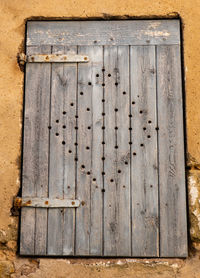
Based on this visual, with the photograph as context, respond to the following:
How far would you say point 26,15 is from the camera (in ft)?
9.25

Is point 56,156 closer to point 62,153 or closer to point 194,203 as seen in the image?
point 62,153

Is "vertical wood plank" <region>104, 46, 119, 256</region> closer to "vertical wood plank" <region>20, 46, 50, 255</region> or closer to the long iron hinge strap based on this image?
the long iron hinge strap

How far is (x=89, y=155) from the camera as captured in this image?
262cm

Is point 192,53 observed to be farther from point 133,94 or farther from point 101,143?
point 101,143

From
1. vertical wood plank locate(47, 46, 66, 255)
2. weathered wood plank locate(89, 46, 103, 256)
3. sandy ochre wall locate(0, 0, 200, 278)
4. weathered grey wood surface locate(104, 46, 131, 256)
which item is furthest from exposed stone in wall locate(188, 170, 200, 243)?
vertical wood plank locate(47, 46, 66, 255)

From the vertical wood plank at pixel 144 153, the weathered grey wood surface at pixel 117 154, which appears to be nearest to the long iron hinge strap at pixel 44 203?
the weathered grey wood surface at pixel 117 154

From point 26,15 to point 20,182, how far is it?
4.21 ft

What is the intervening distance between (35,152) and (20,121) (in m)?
0.26

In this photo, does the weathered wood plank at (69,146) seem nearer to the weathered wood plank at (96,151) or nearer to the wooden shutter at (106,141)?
the wooden shutter at (106,141)

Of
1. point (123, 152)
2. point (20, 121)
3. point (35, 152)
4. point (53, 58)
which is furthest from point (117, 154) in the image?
point (53, 58)

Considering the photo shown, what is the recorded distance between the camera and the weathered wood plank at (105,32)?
277 centimetres

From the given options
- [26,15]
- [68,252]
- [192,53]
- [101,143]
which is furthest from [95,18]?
[68,252]

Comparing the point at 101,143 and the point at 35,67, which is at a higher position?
the point at 35,67

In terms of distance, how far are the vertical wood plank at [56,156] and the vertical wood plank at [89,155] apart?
12cm
